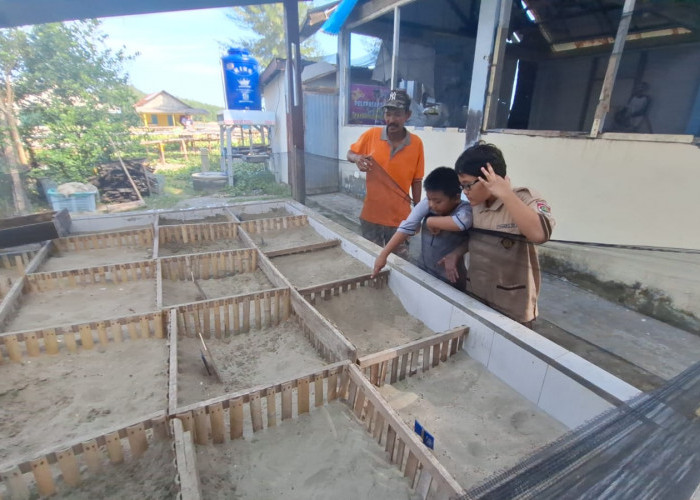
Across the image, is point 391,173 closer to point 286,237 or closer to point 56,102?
point 286,237

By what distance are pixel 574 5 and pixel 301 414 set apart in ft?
26.2

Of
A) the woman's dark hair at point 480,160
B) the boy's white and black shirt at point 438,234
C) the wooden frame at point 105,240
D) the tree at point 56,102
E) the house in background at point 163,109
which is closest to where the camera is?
the woman's dark hair at point 480,160

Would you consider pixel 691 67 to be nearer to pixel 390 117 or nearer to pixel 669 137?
pixel 669 137

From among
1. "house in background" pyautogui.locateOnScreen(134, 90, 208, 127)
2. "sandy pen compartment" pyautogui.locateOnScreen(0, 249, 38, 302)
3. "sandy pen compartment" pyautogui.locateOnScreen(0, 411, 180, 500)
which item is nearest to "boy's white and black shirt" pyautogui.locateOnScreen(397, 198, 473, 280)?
"sandy pen compartment" pyautogui.locateOnScreen(0, 411, 180, 500)

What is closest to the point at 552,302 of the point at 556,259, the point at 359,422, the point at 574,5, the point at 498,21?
the point at 556,259

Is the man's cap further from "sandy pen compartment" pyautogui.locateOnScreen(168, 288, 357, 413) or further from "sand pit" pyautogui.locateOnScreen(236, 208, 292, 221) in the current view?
"sand pit" pyautogui.locateOnScreen(236, 208, 292, 221)

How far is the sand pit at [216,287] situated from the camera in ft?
10.5

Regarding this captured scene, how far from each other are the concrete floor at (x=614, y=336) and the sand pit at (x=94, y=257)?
322 centimetres

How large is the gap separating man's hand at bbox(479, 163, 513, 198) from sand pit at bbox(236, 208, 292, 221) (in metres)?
4.15

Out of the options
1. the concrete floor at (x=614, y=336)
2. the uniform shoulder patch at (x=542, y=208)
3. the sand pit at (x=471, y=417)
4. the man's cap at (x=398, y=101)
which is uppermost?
the man's cap at (x=398, y=101)

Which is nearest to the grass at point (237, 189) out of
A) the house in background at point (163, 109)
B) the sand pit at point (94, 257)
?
the sand pit at point (94, 257)

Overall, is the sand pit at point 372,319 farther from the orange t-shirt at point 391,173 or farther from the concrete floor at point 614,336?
the concrete floor at point 614,336

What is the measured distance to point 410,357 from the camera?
2.09 metres

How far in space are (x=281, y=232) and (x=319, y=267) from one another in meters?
1.35
